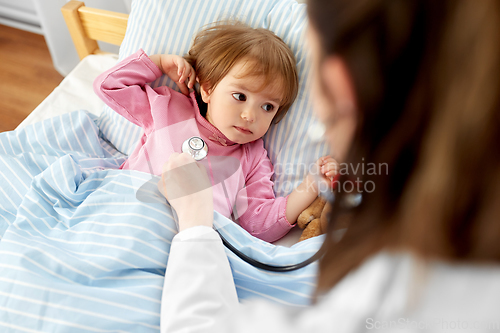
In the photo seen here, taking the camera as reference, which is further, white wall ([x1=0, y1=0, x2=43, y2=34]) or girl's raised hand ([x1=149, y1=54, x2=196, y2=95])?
white wall ([x1=0, y1=0, x2=43, y2=34])

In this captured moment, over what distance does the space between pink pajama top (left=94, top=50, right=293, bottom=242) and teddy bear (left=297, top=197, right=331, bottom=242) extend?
0.05 metres

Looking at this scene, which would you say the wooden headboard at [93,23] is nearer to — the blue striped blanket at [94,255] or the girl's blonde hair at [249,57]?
the girl's blonde hair at [249,57]

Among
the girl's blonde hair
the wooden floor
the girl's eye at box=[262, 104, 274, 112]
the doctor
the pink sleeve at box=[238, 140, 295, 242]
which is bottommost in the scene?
the wooden floor

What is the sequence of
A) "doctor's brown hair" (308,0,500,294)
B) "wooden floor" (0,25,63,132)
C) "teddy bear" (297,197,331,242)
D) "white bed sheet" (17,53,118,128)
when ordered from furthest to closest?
"wooden floor" (0,25,63,132), "white bed sheet" (17,53,118,128), "teddy bear" (297,197,331,242), "doctor's brown hair" (308,0,500,294)

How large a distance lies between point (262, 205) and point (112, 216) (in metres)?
0.42

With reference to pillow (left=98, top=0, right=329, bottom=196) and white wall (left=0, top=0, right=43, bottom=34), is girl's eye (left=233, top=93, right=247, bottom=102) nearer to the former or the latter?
pillow (left=98, top=0, right=329, bottom=196)

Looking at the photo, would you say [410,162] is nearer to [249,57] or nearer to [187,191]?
[187,191]

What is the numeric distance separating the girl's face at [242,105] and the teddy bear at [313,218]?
267mm

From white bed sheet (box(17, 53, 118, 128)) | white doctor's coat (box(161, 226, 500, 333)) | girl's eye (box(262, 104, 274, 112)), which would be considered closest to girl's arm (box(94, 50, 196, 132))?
girl's eye (box(262, 104, 274, 112))

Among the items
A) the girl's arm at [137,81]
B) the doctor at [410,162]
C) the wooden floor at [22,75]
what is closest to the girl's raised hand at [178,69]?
the girl's arm at [137,81]

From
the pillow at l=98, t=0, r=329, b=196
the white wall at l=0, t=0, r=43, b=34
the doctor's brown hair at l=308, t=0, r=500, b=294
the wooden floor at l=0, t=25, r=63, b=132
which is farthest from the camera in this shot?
the white wall at l=0, t=0, r=43, b=34

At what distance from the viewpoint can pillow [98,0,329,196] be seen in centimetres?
102

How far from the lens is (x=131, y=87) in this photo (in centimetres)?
103

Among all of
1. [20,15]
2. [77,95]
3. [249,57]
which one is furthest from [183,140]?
[20,15]
